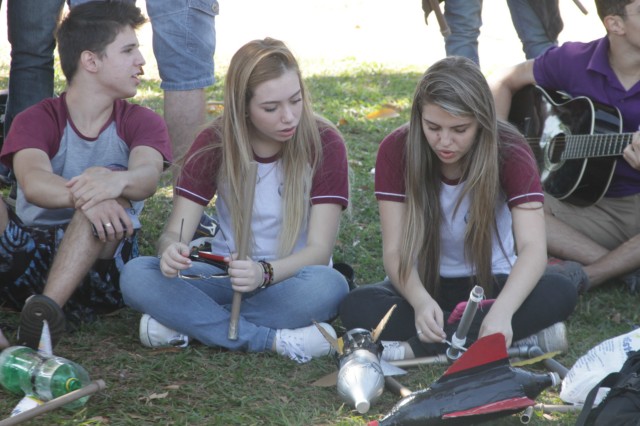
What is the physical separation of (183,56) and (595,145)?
187 centimetres

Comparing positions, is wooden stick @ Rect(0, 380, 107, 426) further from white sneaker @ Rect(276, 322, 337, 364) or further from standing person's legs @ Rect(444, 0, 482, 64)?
standing person's legs @ Rect(444, 0, 482, 64)

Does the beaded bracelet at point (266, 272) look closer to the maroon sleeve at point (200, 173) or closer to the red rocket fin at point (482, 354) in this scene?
the maroon sleeve at point (200, 173)

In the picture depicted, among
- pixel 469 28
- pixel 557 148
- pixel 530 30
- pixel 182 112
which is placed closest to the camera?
pixel 557 148

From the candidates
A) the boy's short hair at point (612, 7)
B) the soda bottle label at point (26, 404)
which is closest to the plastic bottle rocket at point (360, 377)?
the soda bottle label at point (26, 404)

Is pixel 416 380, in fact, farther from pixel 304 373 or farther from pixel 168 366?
pixel 168 366

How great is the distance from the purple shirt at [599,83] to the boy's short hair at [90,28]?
72.2 inches

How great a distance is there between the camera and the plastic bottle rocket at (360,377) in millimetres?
2656

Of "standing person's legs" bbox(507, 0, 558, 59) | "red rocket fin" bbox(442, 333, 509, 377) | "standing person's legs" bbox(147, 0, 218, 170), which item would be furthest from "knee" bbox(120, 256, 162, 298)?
"standing person's legs" bbox(507, 0, 558, 59)

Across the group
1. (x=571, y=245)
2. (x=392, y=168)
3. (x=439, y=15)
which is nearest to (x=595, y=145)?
(x=571, y=245)

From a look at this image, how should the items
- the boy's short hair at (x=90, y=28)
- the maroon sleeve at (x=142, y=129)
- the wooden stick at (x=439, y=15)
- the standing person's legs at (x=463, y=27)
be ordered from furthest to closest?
the standing person's legs at (x=463, y=27) → the wooden stick at (x=439, y=15) → the boy's short hair at (x=90, y=28) → the maroon sleeve at (x=142, y=129)

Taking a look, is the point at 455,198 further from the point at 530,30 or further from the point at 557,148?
the point at 530,30

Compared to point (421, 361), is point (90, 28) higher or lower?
higher

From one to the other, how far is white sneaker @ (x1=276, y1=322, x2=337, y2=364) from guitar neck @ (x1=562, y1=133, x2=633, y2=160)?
1.49 metres

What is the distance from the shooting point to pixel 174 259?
304 centimetres
